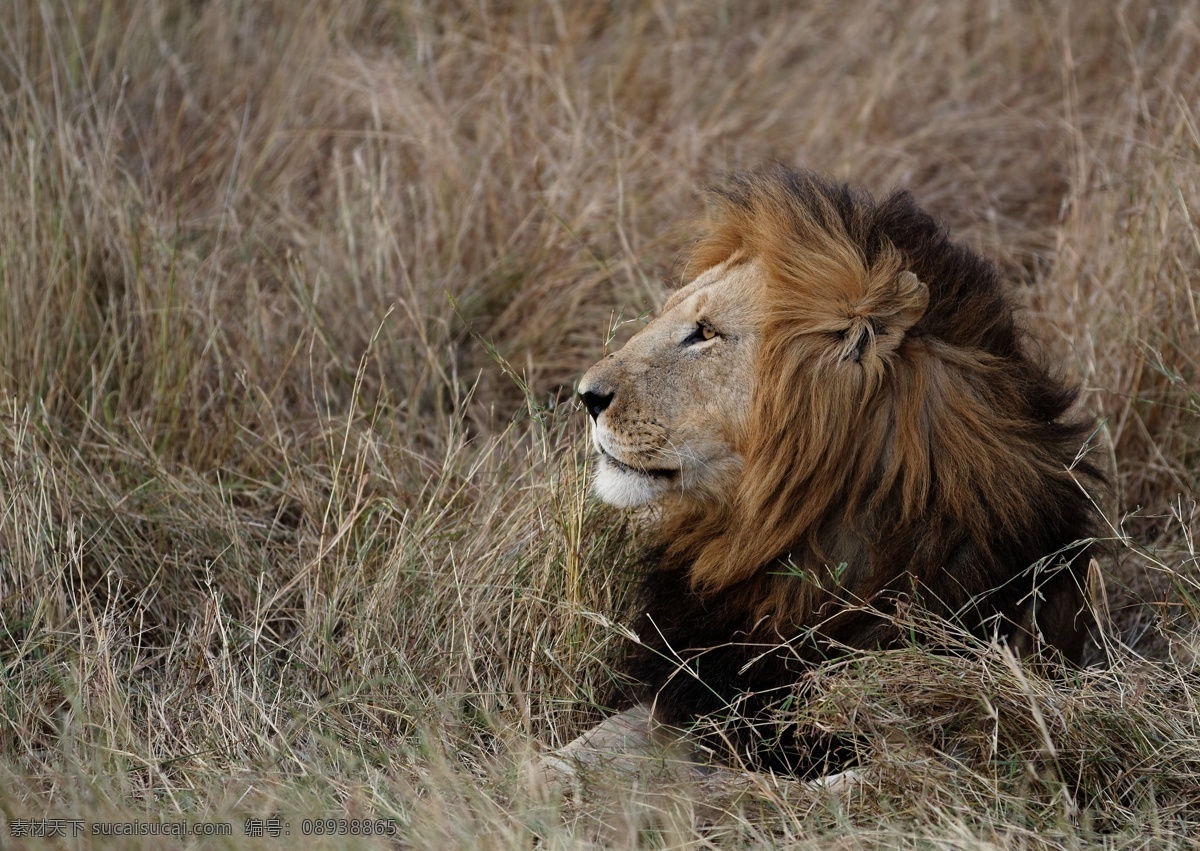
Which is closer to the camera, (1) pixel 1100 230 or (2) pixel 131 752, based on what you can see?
(2) pixel 131 752

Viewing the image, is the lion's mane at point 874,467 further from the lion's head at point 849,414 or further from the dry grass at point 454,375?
the dry grass at point 454,375

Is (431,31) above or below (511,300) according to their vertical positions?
above

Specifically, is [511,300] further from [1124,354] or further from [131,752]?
[131,752]

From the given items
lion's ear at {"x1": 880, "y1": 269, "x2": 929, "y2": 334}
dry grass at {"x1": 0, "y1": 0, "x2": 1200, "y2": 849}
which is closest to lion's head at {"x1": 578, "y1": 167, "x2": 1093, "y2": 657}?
lion's ear at {"x1": 880, "y1": 269, "x2": 929, "y2": 334}

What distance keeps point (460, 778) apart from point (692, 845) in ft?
1.68

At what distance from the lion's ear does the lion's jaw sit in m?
0.31

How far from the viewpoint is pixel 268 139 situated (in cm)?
555

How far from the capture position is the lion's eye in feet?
9.87

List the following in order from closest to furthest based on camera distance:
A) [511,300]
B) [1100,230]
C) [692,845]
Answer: [692,845], [1100,230], [511,300]

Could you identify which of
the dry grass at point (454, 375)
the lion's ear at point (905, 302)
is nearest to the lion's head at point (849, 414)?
the lion's ear at point (905, 302)

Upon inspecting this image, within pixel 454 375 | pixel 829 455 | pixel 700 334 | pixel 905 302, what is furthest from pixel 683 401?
pixel 454 375

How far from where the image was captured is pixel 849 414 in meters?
2.80

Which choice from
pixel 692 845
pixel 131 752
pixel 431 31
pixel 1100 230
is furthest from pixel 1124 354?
pixel 431 31

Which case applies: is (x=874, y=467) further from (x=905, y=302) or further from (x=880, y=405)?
(x=905, y=302)
